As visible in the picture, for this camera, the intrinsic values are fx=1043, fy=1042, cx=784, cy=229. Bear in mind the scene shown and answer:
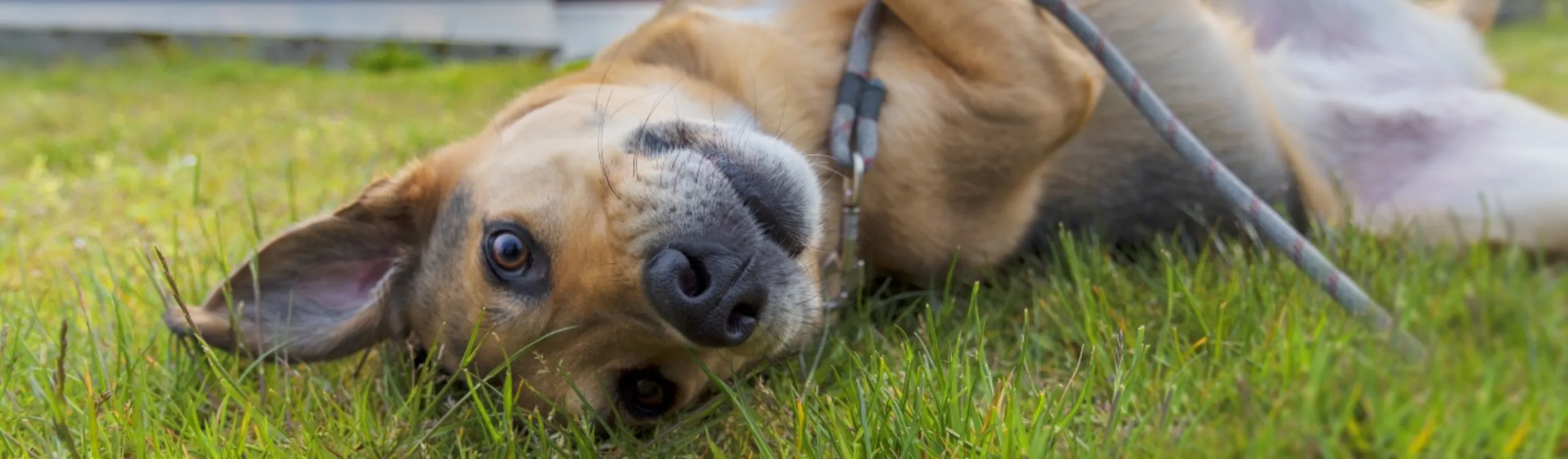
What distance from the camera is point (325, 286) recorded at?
9.00ft

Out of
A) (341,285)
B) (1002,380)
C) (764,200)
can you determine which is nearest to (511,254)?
(764,200)

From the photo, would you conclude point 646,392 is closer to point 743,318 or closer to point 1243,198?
point 743,318

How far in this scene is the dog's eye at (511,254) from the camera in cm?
226

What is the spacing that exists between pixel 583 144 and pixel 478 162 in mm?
327

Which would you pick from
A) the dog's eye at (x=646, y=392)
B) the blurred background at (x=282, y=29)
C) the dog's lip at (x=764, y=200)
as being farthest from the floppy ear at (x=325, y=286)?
the blurred background at (x=282, y=29)

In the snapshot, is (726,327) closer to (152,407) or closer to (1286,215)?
(152,407)

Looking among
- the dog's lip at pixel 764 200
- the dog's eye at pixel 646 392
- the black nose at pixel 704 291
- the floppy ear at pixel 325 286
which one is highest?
the dog's lip at pixel 764 200

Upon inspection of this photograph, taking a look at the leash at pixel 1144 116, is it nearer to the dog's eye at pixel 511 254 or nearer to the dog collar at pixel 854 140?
the dog collar at pixel 854 140

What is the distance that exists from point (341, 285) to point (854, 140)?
1412mm

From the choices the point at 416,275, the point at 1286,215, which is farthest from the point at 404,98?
the point at 1286,215

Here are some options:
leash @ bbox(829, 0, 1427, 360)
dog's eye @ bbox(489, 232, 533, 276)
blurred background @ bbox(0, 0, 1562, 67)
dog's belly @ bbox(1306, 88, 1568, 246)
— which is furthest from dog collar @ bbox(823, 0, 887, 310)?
blurred background @ bbox(0, 0, 1562, 67)

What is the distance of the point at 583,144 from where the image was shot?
2.38 meters

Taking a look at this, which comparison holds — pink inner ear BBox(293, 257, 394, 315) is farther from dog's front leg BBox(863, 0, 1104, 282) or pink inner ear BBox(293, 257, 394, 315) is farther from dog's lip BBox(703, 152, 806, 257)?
dog's front leg BBox(863, 0, 1104, 282)

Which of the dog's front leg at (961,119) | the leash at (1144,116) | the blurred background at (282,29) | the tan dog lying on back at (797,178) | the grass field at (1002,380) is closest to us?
the grass field at (1002,380)
